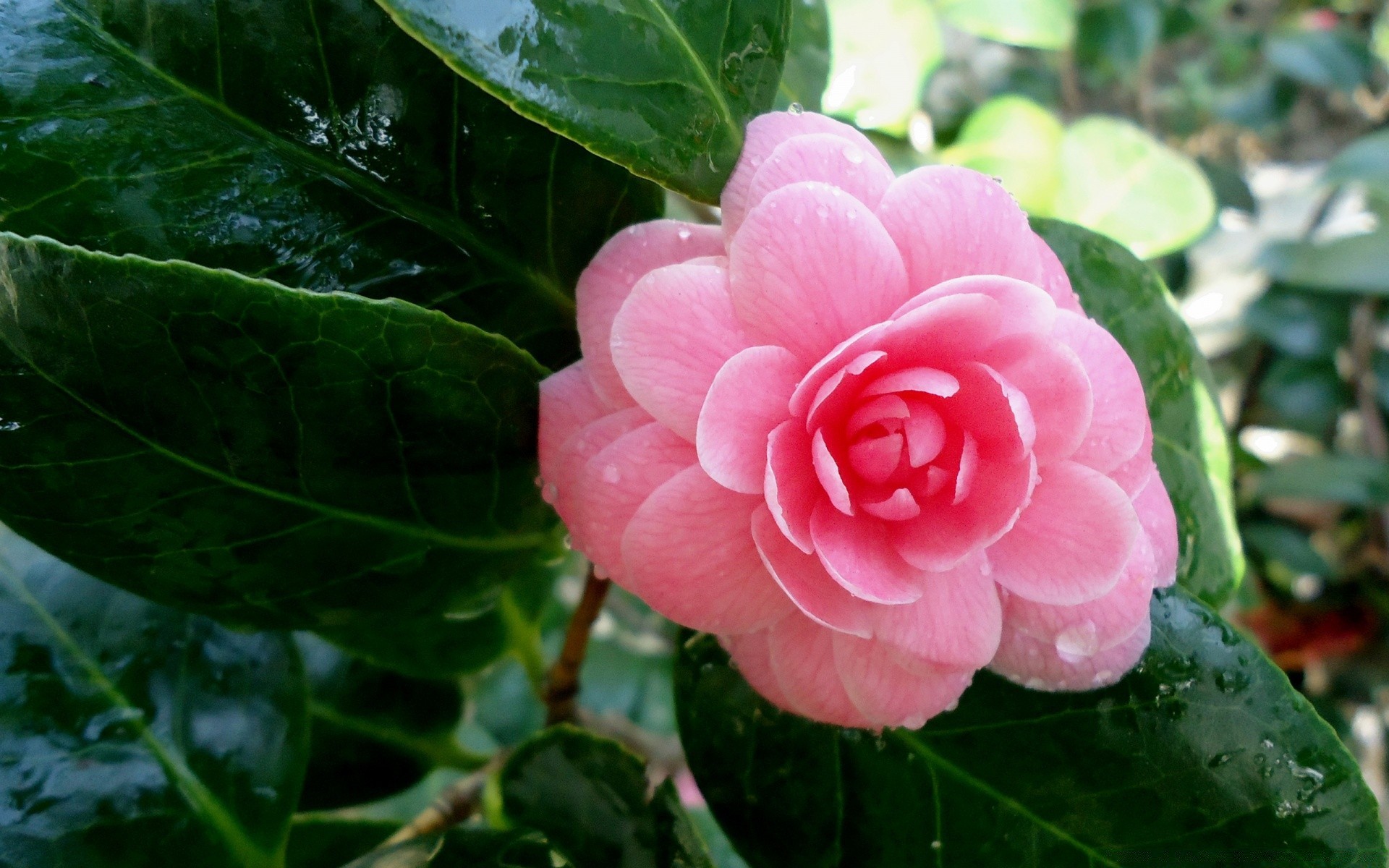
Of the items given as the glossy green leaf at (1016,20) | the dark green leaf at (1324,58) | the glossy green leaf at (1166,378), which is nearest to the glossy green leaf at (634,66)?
the glossy green leaf at (1166,378)

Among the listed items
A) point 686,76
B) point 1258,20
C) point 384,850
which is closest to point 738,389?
point 686,76

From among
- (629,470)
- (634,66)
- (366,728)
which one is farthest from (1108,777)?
(366,728)

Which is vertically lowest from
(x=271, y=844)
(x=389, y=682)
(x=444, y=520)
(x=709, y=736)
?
(x=389, y=682)

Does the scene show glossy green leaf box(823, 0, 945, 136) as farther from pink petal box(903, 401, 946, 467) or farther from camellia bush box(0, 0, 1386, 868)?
pink petal box(903, 401, 946, 467)

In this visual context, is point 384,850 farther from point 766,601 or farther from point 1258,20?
point 1258,20

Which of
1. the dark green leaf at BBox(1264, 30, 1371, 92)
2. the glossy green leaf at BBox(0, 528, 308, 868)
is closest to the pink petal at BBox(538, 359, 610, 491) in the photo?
the glossy green leaf at BBox(0, 528, 308, 868)

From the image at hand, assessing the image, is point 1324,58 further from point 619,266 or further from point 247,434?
point 247,434
